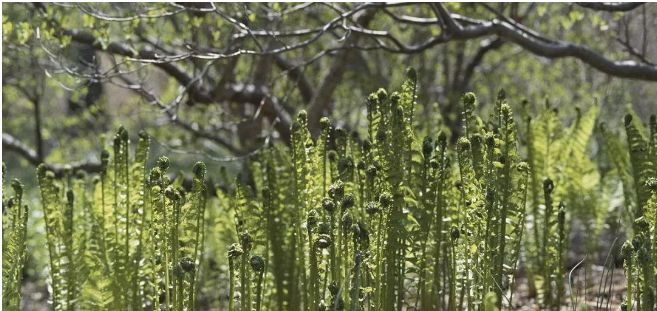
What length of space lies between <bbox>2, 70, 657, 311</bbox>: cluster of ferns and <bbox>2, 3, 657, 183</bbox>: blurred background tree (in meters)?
0.62

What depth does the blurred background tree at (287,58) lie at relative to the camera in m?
3.99

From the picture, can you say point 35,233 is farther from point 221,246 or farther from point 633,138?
point 633,138

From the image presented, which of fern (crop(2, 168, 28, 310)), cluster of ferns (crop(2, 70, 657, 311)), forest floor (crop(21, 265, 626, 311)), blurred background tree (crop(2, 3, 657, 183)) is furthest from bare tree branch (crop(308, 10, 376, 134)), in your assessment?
fern (crop(2, 168, 28, 310))

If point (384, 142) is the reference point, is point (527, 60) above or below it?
above

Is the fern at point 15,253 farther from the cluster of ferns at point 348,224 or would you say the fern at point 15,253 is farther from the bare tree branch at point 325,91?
the bare tree branch at point 325,91

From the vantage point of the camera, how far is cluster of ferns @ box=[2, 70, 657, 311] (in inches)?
93.4

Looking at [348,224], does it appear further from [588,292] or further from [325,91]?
[325,91]

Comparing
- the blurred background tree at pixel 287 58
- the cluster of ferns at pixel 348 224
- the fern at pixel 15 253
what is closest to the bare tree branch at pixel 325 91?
the blurred background tree at pixel 287 58

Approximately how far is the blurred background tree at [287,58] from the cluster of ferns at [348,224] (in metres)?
0.62

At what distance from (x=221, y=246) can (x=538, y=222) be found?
1.68 meters

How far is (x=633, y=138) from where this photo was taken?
3.32m

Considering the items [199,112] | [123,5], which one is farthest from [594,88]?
[123,5]

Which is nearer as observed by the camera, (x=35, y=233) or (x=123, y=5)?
(x=123, y=5)

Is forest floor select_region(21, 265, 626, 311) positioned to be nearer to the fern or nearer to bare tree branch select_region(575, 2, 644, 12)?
bare tree branch select_region(575, 2, 644, 12)
